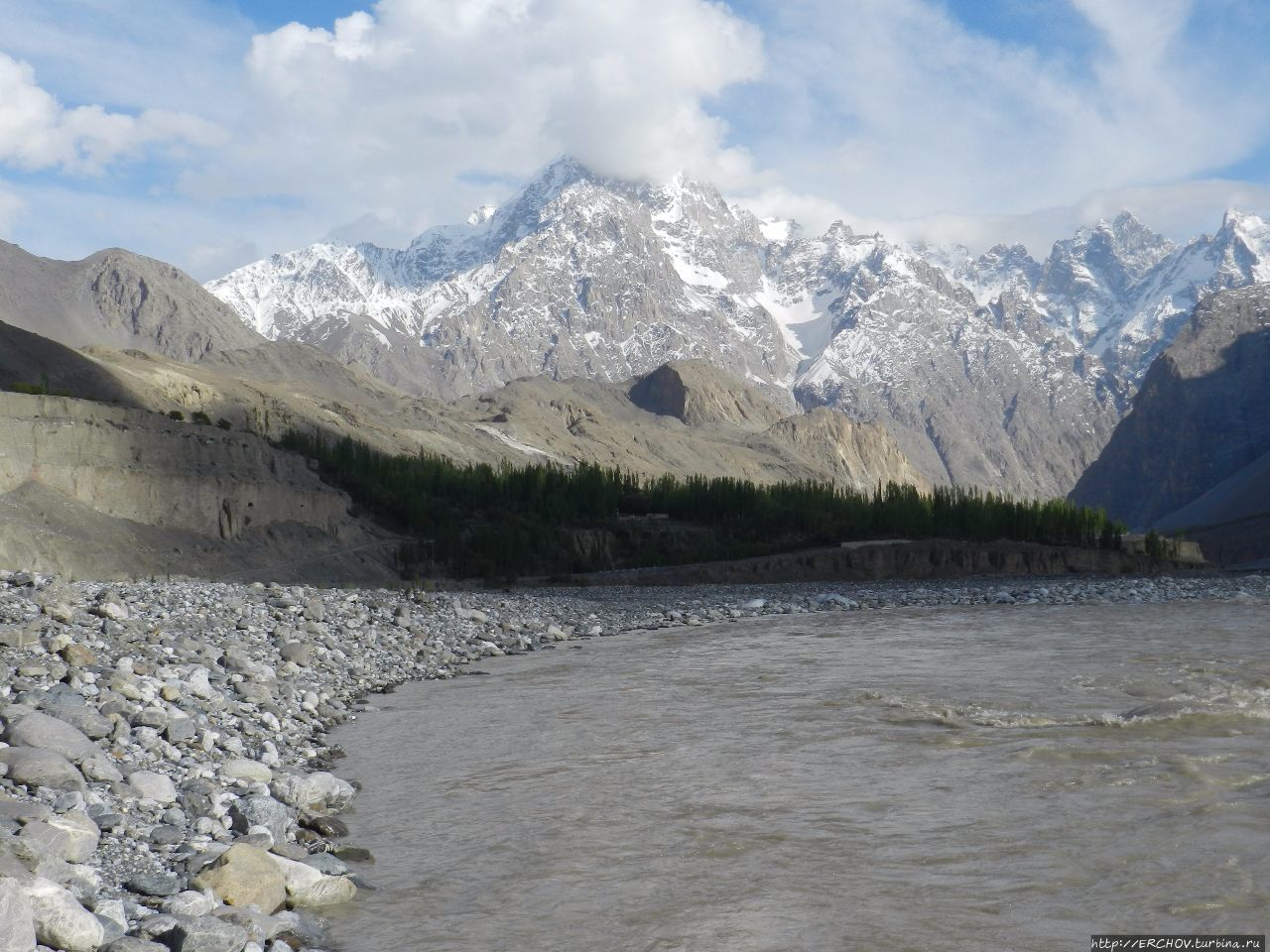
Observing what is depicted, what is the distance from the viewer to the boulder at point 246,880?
337 inches

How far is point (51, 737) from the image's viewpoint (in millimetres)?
11031

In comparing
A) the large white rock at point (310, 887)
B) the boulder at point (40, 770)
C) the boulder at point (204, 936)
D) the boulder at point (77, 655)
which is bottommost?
the large white rock at point (310, 887)

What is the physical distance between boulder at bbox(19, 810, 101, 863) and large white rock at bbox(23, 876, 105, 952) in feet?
3.25

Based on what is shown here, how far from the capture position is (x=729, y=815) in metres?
12.0

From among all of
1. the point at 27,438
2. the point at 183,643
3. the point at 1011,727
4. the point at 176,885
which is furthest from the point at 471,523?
the point at 176,885

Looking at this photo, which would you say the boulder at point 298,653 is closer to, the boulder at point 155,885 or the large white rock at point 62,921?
the boulder at point 155,885

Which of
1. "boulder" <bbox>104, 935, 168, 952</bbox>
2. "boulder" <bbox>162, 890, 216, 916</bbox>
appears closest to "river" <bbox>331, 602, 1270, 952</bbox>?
"boulder" <bbox>162, 890, 216, 916</bbox>

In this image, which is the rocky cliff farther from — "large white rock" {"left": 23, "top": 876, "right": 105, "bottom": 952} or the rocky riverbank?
"large white rock" {"left": 23, "top": 876, "right": 105, "bottom": 952}

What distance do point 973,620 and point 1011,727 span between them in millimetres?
Result: 22804

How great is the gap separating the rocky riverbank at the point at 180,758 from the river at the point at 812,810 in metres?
0.68

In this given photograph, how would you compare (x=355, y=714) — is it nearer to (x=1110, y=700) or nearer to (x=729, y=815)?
(x=729, y=815)

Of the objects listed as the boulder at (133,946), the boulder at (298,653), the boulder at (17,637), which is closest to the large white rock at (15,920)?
the boulder at (133,946)

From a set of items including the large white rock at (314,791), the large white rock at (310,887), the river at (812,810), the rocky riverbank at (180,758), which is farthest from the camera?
the large white rock at (314,791)

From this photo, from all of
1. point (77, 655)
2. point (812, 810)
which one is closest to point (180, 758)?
point (77, 655)
